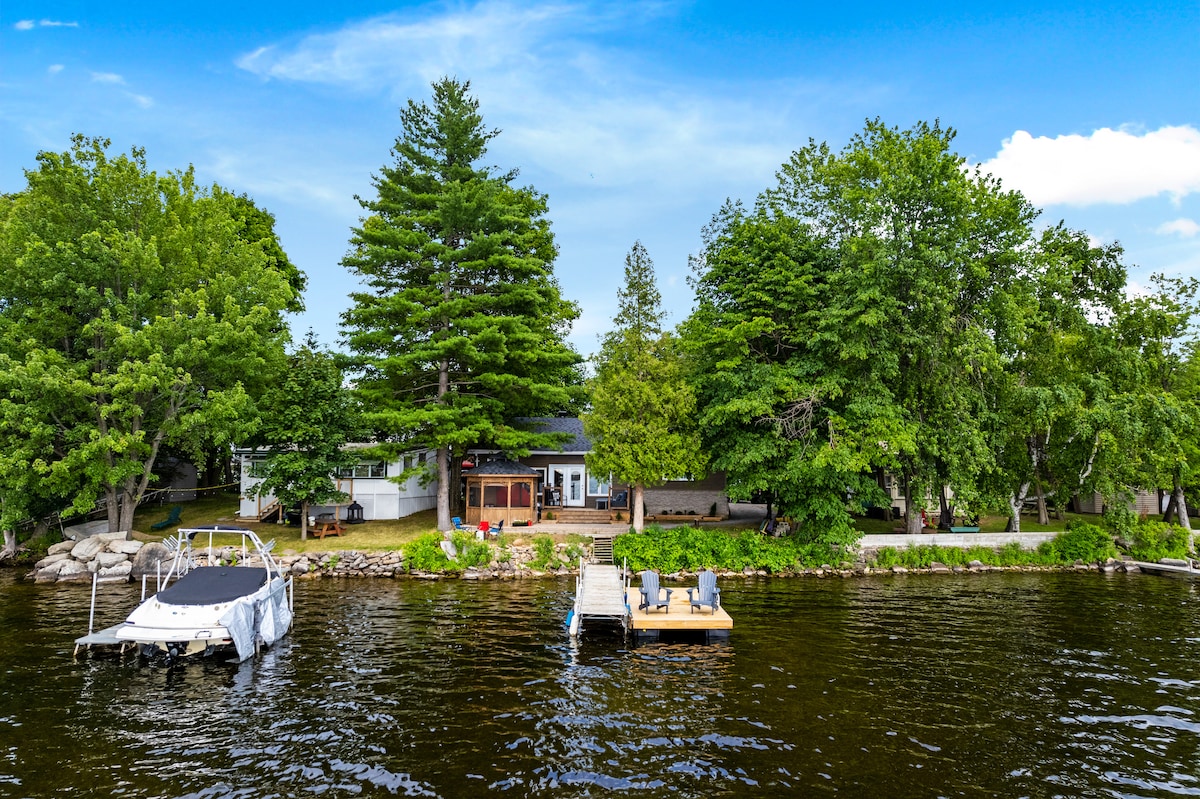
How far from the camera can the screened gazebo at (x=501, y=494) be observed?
32438mm

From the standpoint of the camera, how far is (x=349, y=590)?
24.1 meters

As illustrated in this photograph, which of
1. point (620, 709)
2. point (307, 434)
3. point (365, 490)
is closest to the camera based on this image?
point (620, 709)

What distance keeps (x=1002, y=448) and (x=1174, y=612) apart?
10952mm

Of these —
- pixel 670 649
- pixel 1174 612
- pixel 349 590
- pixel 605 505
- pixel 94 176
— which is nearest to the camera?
pixel 670 649

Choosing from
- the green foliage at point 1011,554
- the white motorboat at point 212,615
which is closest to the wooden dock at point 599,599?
the white motorboat at point 212,615

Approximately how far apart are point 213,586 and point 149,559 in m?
13.5

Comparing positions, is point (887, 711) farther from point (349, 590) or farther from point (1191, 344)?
point (1191, 344)

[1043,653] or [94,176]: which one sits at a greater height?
[94,176]

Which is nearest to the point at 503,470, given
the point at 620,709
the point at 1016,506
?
the point at 620,709

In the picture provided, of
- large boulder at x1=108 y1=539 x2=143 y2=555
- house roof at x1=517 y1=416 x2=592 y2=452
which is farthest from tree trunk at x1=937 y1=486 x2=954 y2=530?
large boulder at x1=108 y1=539 x2=143 y2=555

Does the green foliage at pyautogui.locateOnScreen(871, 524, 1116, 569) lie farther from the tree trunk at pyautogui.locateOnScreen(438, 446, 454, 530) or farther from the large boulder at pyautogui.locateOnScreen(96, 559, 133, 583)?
the large boulder at pyautogui.locateOnScreen(96, 559, 133, 583)

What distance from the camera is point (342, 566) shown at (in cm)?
2748

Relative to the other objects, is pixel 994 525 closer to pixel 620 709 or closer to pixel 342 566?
pixel 620 709

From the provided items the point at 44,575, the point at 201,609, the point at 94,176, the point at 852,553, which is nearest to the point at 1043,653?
the point at 852,553
